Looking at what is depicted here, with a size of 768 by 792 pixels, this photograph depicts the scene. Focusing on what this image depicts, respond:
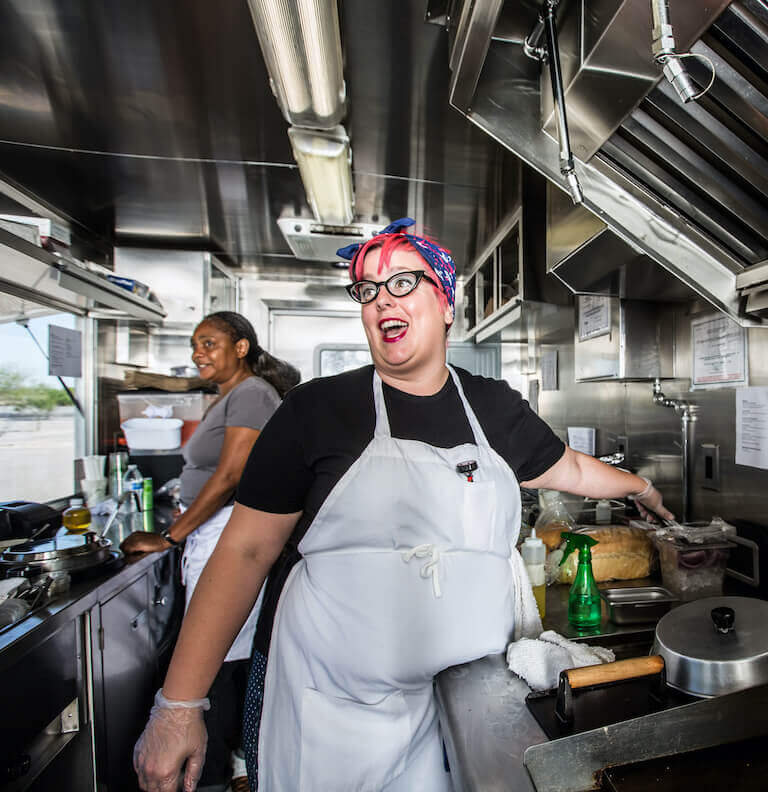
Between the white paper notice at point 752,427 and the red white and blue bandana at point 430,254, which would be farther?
the white paper notice at point 752,427

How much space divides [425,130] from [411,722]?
1.95 meters

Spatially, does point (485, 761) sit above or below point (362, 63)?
below

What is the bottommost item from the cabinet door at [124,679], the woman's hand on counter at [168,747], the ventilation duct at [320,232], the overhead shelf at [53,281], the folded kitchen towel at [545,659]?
the cabinet door at [124,679]

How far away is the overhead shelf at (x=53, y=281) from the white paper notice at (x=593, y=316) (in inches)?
88.7

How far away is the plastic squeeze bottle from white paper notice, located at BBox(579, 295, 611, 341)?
98cm

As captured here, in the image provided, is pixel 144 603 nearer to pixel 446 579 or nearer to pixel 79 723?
pixel 79 723

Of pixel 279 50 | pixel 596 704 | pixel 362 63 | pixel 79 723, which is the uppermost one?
pixel 362 63

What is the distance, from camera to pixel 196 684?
908 millimetres

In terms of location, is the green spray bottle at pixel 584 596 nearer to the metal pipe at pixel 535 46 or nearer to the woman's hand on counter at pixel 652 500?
the woman's hand on counter at pixel 652 500

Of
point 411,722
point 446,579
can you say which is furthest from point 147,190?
point 411,722

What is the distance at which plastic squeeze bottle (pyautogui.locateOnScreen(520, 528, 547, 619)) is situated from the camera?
126 centimetres

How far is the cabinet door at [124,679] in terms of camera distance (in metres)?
1.48

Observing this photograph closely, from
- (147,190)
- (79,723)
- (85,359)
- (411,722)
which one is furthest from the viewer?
(85,359)

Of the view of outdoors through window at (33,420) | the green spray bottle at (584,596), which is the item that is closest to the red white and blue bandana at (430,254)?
the green spray bottle at (584,596)
